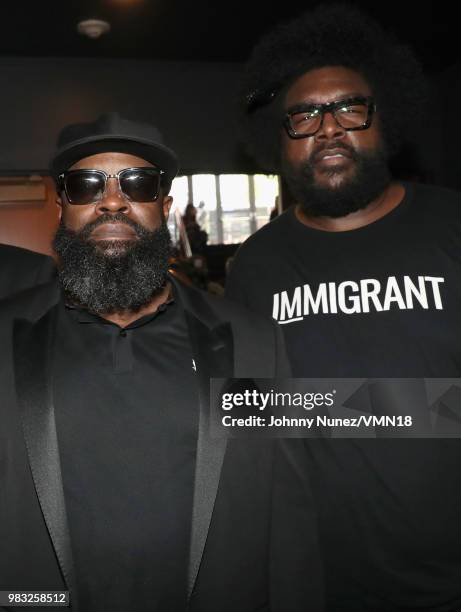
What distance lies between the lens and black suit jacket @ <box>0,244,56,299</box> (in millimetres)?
1840

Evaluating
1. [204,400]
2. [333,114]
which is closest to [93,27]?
[333,114]

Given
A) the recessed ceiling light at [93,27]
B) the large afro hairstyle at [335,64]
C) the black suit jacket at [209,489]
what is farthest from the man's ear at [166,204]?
the recessed ceiling light at [93,27]

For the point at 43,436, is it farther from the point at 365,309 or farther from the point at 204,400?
the point at 365,309

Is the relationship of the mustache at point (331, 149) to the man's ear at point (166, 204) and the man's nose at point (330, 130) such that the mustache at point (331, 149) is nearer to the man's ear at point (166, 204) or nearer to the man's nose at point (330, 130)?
the man's nose at point (330, 130)

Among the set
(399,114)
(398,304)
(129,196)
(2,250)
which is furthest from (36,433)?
(399,114)

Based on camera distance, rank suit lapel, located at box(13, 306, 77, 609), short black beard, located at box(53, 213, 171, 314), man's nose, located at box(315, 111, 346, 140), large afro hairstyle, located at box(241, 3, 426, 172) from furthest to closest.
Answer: large afro hairstyle, located at box(241, 3, 426, 172)
man's nose, located at box(315, 111, 346, 140)
short black beard, located at box(53, 213, 171, 314)
suit lapel, located at box(13, 306, 77, 609)

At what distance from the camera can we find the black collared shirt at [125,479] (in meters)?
1.34

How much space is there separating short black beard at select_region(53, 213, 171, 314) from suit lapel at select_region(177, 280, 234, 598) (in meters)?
0.13

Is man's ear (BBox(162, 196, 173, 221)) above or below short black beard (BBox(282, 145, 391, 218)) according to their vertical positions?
below

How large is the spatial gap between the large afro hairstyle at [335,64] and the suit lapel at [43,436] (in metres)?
1.41

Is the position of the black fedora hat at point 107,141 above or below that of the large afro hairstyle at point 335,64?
below

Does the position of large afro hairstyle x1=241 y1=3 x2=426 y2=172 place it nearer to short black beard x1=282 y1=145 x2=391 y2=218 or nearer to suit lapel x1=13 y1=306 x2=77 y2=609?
short black beard x1=282 y1=145 x2=391 y2=218

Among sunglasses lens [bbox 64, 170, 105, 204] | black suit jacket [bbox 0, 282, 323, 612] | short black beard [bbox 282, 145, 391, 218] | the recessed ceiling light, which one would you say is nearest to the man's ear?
sunglasses lens [bbox 64, 170, 105, 204]

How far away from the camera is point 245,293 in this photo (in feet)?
6.32
